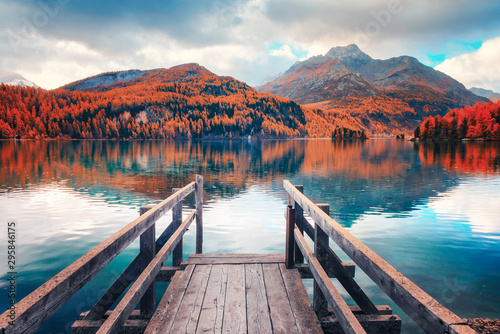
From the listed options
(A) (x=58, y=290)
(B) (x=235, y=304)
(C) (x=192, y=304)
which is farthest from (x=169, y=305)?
A: (A) (x=58, y=290)

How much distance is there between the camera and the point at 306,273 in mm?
7086

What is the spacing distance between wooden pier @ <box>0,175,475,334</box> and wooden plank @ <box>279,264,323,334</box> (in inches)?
0.6

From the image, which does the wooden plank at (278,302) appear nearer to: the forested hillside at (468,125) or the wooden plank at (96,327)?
the wooden plank at (96,327)

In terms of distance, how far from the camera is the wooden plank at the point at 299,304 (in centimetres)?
474

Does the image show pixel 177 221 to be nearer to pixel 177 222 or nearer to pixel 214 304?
pixel 177 222

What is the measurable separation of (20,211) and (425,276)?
23.4m

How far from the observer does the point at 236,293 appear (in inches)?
229

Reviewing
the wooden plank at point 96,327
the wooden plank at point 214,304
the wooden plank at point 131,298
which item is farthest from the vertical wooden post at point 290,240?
the wooden plank at point 96,327

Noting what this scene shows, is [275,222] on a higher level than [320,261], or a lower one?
lower

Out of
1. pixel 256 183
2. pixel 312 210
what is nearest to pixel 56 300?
pixel 312 210

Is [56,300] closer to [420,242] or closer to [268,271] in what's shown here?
[268,271]

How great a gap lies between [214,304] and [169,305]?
0.78 meters

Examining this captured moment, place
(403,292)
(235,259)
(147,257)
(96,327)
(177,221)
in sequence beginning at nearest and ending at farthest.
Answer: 1. (403,292)
2. (96,327)
3. (147,257)
4. (235,259)
5. (177,221)

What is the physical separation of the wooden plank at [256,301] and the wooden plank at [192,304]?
851 millimetres
